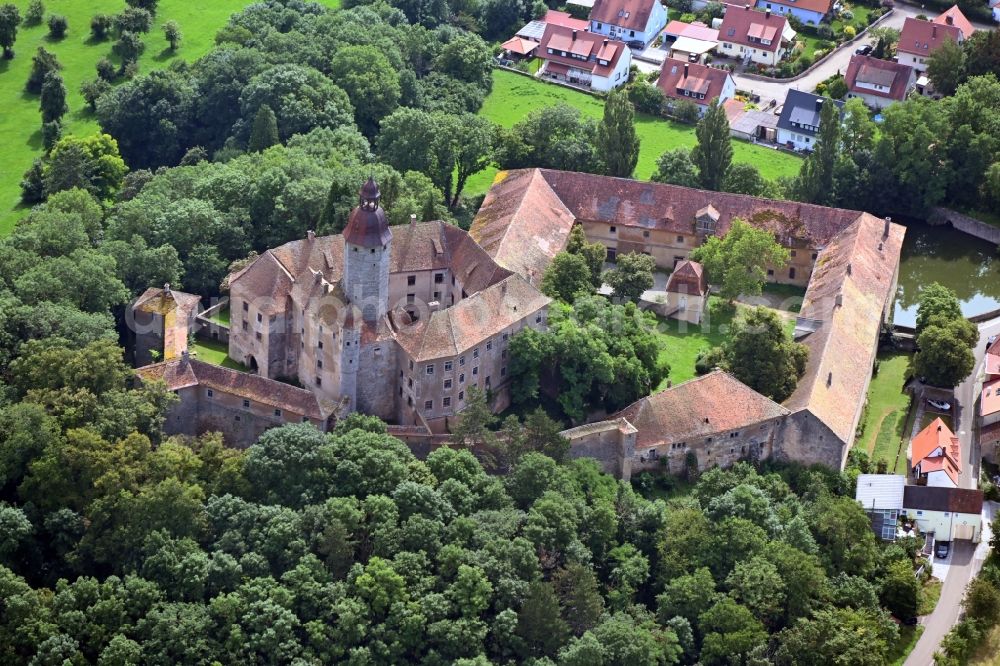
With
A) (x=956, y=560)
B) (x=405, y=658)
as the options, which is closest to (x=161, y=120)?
(x=405, y=658)

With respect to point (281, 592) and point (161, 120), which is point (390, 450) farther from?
point (161, 120)

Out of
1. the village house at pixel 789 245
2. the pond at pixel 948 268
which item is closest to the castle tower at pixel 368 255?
the village house at pixel 789 245

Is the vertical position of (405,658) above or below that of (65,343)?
below

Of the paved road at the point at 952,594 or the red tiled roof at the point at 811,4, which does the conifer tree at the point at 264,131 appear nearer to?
the red tiled roof at the point at 811,4

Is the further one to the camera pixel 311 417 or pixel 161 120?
pixel 161 120

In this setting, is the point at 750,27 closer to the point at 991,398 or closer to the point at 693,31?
the point at 693,31

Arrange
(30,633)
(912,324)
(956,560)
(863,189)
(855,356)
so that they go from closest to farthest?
1. (30,633)
2. (956,560)
3. (855,356)
4. (912,324)
5. (863,189)
